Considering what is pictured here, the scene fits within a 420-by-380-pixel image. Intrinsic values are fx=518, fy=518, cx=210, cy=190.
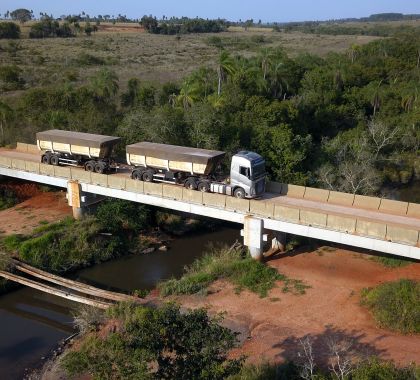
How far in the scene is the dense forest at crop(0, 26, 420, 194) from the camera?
37.5 metres

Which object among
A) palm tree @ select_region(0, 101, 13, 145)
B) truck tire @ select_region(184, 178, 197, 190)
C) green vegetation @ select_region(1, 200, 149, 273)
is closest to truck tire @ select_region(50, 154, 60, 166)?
green vegetation @ select_region(1, 200, 149, 273)

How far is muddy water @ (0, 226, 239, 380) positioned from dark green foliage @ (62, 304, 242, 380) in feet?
28.8

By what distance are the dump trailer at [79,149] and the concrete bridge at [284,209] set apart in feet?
3.45

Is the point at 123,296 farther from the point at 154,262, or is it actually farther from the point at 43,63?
the point at 43,63

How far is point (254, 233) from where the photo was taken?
89.7ft

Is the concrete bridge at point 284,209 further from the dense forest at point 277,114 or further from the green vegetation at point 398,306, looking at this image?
the dense forest at point 277,114

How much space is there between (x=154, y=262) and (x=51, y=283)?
6.21 metres

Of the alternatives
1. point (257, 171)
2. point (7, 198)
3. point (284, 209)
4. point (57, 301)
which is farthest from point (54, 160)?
point (284, 209)

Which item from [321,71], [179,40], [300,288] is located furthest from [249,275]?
[179,40]

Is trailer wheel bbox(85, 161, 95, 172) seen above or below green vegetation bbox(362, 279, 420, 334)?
above

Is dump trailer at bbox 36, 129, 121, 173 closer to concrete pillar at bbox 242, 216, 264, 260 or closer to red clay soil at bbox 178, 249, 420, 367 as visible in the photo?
concrete pillar at bbox 242, 216, 264, 260

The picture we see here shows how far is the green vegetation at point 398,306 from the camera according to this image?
70.9 ft

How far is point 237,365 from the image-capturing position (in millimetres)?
14266

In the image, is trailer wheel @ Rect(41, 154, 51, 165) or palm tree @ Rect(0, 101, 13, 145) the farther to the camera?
palm tree @ Rect(0, 101, 13, 145)
